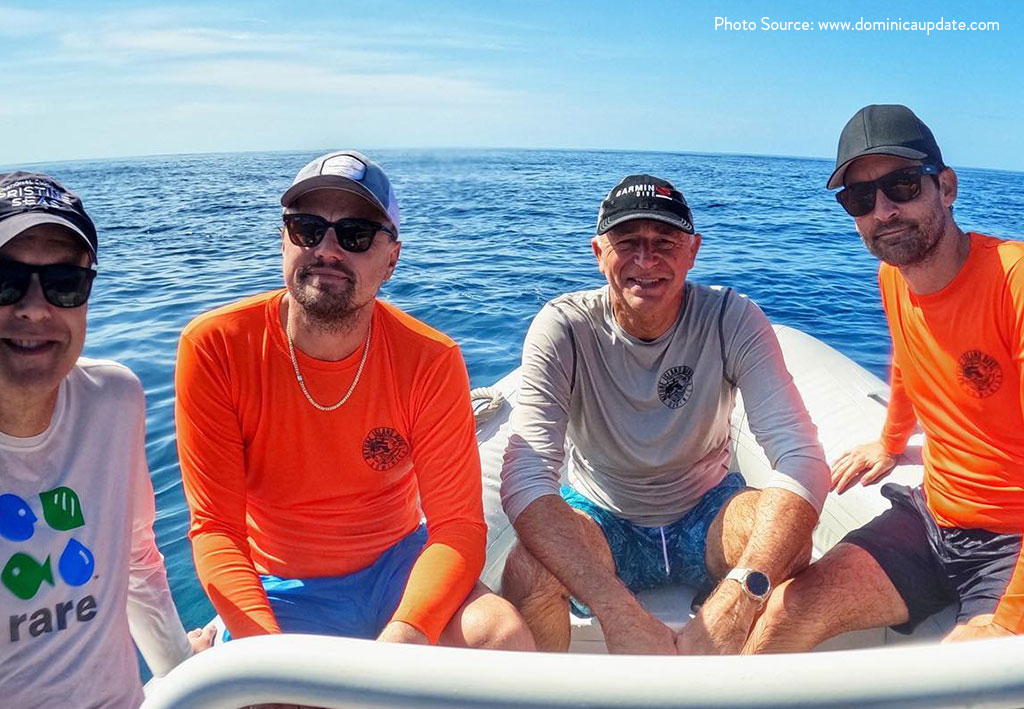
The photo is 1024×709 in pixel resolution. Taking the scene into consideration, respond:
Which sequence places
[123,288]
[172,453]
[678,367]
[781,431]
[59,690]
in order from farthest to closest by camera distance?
1. [123,288]
2. [172,453]
3. [678,367]
4. [781,431]
5. [59,690]

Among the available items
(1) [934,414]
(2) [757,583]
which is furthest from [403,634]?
(1) [934,414]

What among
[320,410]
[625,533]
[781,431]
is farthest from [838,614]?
[320,410]

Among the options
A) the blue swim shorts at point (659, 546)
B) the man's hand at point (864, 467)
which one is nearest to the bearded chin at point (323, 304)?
the blue swim shorts at point (659, 546)

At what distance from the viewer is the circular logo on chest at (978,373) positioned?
2055 mm

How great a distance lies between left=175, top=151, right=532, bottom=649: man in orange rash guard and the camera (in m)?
1.86

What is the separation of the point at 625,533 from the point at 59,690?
1559mm

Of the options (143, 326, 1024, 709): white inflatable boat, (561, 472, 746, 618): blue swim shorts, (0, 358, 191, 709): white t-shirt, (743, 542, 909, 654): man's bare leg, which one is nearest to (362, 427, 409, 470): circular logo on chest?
(0, 358, 191, 709): white t-shirt

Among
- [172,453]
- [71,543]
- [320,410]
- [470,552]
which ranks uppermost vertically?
[320,410]

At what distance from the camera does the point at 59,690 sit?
1468mm

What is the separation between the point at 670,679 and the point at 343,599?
1.49 meters

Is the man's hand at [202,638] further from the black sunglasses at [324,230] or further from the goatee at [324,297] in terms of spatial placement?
the black sunglasses at [324,230]

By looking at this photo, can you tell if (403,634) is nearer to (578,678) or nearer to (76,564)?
(76,564)

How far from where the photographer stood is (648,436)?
7.68 ft

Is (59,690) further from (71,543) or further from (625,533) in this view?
(625,533)
